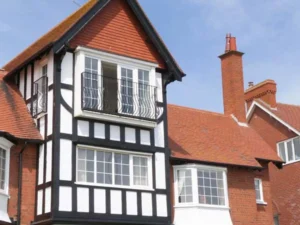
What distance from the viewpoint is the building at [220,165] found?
62.2 feet

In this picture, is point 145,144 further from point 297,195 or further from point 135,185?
point 297,195

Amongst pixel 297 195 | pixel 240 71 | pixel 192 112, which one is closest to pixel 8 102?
pixel 192 112

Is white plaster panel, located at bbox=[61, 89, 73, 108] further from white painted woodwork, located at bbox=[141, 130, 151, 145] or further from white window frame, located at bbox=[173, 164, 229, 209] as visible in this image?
white window frame, located at bbox=[173, 164, 229, 209]

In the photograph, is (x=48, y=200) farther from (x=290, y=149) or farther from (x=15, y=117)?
(x=290, y=149)

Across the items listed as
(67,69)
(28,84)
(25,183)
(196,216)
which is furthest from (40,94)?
(196,216)

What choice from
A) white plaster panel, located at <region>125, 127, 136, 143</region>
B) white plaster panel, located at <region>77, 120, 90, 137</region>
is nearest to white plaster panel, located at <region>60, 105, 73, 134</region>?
white plaster panel, located at <region>77, 120, 90, 137</region>

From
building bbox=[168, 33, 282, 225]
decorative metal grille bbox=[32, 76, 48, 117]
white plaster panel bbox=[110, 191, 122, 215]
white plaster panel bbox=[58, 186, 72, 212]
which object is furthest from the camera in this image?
building bbox=[168, 33, 282, 225]

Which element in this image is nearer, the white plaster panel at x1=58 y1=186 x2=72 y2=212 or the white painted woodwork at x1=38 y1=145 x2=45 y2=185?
the white plaster panel at x1=58 y1=186 x2=72 y2=212

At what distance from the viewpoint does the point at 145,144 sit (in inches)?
688

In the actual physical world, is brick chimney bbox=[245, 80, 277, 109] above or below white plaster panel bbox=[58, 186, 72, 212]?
above

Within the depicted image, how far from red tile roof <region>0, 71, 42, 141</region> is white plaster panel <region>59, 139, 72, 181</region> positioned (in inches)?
34.8

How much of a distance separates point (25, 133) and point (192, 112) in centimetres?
809

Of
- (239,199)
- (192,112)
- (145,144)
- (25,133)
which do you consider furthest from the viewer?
(192,112)

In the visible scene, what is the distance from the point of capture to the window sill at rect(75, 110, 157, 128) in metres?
16.2
